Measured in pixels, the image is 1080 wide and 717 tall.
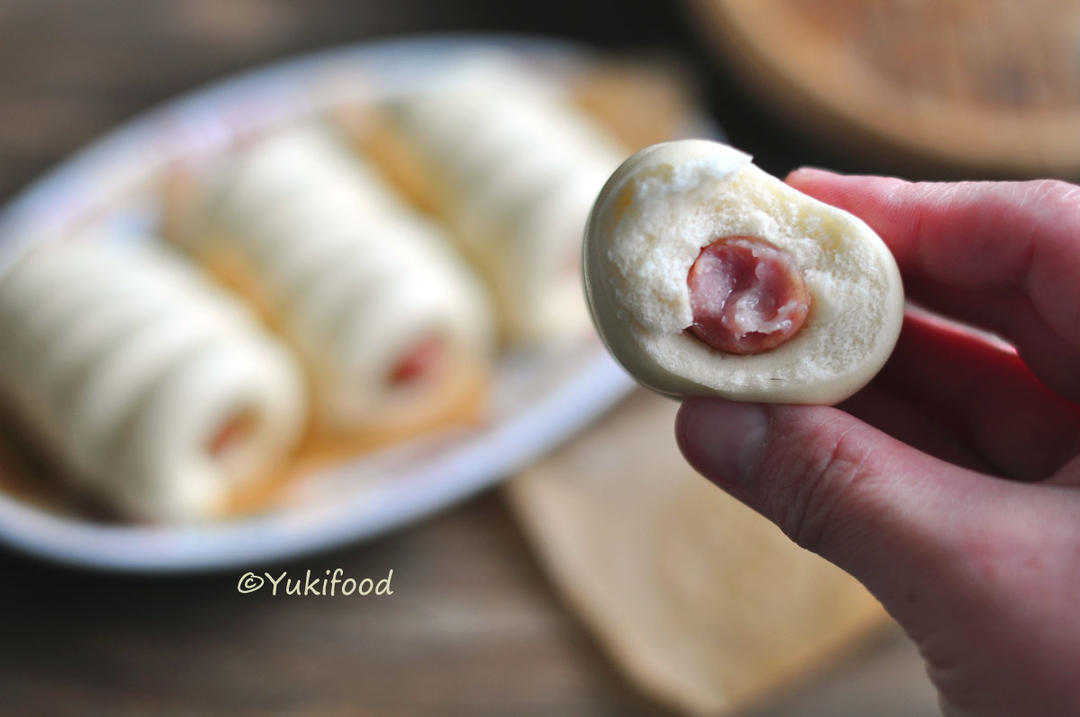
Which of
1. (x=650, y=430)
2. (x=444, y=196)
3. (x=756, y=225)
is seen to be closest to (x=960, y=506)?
(x=756, y=225)

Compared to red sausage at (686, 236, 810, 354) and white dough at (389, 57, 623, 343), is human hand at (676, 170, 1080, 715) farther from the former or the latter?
white dough at (389, 57, 623, 343)

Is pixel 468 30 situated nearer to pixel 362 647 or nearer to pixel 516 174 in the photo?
pixel 516 174

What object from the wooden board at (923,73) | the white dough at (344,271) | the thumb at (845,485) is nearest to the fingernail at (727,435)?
the thumb at (845,485)

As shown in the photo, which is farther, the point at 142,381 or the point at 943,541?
the point at 142,381

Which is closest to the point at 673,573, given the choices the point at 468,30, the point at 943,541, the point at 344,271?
the point at 344,271

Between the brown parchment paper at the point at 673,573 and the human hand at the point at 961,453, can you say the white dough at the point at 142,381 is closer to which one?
the brown parchment paper at the point at 673,573

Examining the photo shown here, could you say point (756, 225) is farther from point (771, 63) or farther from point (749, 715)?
point (771, 63)
